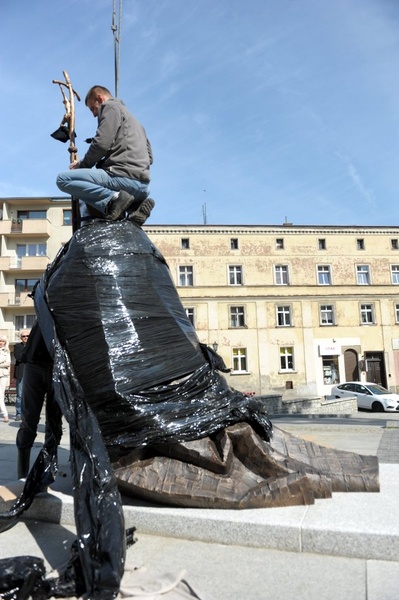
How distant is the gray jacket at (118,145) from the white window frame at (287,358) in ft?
110

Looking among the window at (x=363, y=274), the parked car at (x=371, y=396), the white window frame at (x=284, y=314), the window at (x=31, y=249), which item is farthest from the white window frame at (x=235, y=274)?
the window at (x=31, y=249)

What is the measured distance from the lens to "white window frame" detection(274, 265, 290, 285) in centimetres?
3819

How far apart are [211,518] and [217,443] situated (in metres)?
0.55

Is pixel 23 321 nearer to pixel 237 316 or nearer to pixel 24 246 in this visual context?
pixel 24 246

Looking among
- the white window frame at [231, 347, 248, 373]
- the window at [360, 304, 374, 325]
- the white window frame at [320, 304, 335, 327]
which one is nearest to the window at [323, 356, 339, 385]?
the white window frame at [320, 304, 335, 327]

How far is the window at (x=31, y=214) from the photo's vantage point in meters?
40.5

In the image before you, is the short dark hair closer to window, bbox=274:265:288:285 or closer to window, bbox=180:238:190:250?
window, bbox=180:238:190:250

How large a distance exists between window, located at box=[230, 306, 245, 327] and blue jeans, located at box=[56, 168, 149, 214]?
33.3 meters

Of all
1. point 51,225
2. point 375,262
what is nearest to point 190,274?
point 51,225

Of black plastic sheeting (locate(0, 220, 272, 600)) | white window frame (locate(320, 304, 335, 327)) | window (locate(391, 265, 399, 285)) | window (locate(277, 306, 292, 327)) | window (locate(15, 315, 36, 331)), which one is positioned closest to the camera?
black plastic sheeting (locate(0, 220, 272, 600))

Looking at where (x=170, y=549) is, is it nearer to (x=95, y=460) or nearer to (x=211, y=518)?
(x=211, y=518)

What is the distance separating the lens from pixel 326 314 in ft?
124

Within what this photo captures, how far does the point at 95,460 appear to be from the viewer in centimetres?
280

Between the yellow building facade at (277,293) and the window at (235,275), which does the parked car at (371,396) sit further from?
the window at (235,275)
